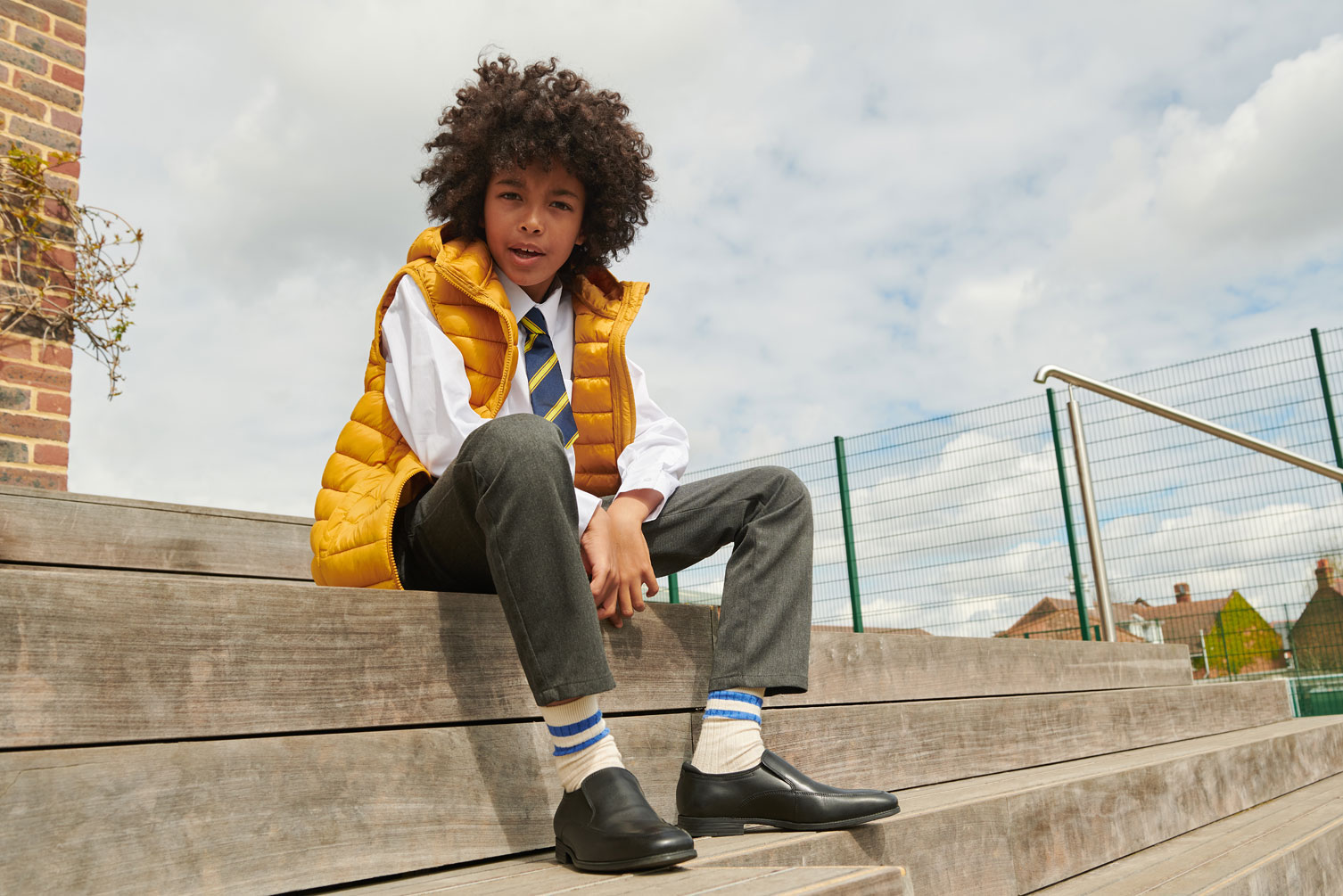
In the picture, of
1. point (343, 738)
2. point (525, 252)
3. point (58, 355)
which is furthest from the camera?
point (58, 355)

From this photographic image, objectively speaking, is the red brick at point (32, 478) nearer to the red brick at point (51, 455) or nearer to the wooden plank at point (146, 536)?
the red brick at point (51, 455)

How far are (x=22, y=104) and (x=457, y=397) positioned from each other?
1.88 meters

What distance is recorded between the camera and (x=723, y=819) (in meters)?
1.34

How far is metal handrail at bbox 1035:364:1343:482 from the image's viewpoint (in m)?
3.61

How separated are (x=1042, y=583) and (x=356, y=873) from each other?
4.21 m

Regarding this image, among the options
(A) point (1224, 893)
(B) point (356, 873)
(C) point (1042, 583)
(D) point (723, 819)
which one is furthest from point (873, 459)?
(B) point (356, 873)

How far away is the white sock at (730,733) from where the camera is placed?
136 centimetres

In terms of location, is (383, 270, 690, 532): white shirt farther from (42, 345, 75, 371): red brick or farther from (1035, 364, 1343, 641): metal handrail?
(1035, 364, 1343, 641): metal handrail

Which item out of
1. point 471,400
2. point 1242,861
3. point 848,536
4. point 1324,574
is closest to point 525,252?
point 471,400

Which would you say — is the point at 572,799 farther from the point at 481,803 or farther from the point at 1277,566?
the point at 1277,566

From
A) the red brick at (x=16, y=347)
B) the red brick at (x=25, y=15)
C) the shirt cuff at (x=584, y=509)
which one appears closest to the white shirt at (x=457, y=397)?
the shirt cuff at (x=584, y=509)

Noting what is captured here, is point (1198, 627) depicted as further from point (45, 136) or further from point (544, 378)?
point (45, 136)

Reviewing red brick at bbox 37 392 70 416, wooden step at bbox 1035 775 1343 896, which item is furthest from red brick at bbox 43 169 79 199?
wooden step at bbox 1035 775 1343 896

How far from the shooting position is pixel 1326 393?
181 inches
